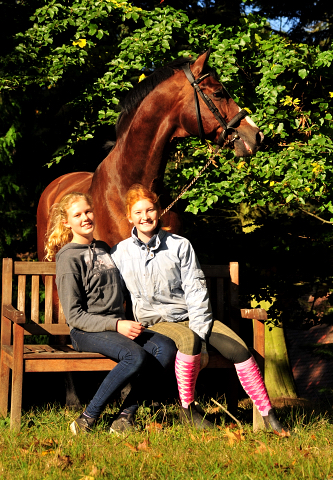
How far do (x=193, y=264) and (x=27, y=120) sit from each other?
392cm

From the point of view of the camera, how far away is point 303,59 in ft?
19.8

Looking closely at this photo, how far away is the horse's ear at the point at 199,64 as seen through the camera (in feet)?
14.9

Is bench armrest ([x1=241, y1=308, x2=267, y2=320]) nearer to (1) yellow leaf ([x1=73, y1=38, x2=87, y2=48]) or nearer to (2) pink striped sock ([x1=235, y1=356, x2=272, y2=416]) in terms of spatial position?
(2) pink striped sock ([x1=235, y1=356, x2=272, y2=416])

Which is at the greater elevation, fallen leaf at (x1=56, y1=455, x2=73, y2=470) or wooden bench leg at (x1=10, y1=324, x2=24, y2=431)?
wooden bench leg at (x1=10, y1=324, x2=24, y2=431)

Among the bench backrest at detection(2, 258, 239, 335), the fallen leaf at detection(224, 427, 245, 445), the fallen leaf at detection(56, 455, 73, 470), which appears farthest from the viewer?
the bench backrest at detection(2, 258, 239, 335)

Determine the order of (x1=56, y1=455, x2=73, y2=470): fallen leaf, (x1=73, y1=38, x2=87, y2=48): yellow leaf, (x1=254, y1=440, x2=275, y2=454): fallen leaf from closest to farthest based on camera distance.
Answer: (x1=56, y1=455, x2=73, y2=470): fallen leaf
(x1=254, y1=440, x2=275, y2=454): fallen leaf
(x1=73, y1=38, x2=87, y2=48): yellow leaf

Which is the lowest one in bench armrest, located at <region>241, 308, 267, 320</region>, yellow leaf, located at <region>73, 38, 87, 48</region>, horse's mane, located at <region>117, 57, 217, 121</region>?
bench armrest, located at <region>241, 308, 267, 320</region>

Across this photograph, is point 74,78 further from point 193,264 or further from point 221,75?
point 193,264

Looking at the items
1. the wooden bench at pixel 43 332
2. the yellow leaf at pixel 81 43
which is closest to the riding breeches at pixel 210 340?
the wooden bench at pixel 43 332

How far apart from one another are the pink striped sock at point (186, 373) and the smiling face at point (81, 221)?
1029 mm

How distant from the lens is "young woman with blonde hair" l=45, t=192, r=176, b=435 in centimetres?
365

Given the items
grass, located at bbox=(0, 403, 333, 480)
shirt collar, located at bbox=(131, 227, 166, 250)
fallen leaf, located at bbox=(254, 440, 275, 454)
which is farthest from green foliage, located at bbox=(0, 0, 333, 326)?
fallen leaf, located at bbox=(254, 440, 275, 454)

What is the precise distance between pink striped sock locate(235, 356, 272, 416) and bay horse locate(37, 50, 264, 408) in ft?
4.86

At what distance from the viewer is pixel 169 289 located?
3.98 meters
